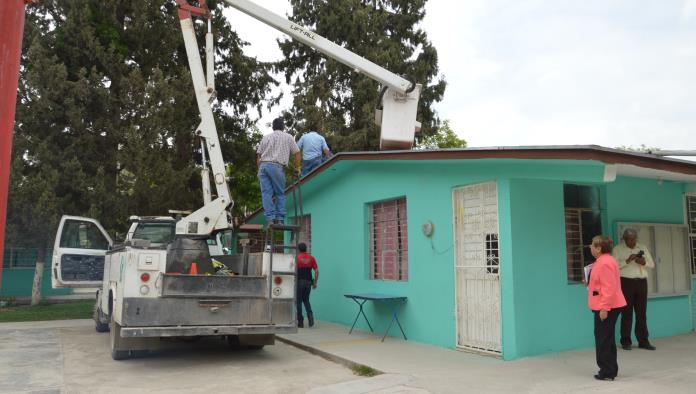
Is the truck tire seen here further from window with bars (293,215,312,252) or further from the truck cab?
window with bars (293,215,312,252)

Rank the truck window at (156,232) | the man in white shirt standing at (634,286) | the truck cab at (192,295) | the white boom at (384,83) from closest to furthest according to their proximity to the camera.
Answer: the truck cab at (192,295) < the man in white shirt standing at (634,286) < the white boom at (384,83) < the truck window at (156,232)

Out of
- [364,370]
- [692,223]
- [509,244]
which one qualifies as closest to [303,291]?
[364,370]

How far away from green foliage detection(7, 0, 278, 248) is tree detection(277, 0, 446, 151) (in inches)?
281

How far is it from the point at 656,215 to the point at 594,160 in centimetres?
421

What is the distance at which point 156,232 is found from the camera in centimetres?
1109

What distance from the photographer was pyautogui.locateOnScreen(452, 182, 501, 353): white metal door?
7.86 meters

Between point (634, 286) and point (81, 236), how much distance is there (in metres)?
10.4

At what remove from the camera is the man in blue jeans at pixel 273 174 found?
8.35 metres

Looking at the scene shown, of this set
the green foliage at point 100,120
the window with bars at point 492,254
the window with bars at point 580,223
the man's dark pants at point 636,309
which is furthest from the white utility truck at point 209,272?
the green foliage at point 100,120

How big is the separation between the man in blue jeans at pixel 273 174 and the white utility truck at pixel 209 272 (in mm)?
374

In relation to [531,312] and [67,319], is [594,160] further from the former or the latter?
[67,319]

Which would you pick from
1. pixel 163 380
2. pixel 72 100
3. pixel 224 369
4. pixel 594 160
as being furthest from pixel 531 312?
pixel 72 100

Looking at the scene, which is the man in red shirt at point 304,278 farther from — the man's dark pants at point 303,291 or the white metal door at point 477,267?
the white metal door at point 477,267

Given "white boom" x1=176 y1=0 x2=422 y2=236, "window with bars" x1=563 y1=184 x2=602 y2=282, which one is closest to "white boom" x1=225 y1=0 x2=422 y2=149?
"white boom" x1=176 y1=0 x2=422 y2=236
